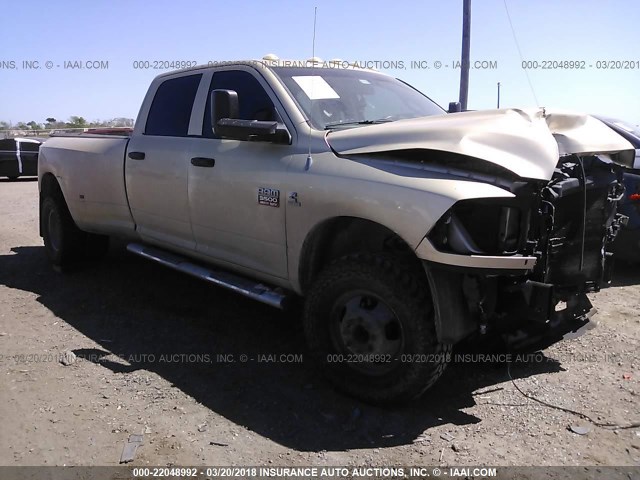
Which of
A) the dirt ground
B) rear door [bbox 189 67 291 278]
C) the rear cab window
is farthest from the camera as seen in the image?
the rear cab window

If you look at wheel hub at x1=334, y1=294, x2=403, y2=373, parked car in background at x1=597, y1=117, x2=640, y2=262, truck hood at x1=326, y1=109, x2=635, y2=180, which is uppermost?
truck hood at x1=326, y1=109, x2=635, y2=180

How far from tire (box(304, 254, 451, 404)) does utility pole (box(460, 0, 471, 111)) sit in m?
7.14

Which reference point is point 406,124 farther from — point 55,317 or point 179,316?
point 55,317

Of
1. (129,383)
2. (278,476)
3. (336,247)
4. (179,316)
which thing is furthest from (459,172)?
(179,316)

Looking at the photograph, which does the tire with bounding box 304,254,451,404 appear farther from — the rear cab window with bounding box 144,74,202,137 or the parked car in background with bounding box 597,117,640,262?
the parked car in background with bounding box 597,117,640,262

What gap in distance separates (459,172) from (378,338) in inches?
41.3

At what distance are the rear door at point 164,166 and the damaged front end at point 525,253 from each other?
2342 millimetres

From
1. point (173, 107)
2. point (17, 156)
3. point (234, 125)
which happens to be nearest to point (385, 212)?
point (234, 125)

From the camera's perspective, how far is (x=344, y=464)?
2793mm

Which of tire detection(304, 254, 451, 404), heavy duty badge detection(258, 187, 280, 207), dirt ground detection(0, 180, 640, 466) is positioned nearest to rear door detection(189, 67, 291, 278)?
heavy duty badge detection(258, 187, 280, 207)

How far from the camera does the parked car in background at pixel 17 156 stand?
1575cm

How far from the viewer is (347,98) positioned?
4.05 m

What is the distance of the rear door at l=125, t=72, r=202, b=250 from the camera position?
450cm

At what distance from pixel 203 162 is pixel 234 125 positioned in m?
0.71
